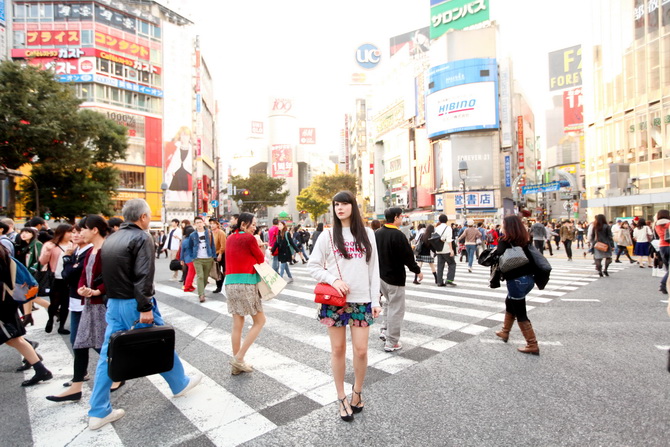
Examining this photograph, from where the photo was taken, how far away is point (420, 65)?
5981 cm

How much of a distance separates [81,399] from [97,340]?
2.05ft

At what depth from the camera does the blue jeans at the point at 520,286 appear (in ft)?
16.6

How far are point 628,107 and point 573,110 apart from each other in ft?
194

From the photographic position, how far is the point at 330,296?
3.28 meters

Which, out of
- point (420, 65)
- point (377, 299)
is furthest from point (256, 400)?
point (420, 65)

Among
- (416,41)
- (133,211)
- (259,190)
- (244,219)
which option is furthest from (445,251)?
(416,41)

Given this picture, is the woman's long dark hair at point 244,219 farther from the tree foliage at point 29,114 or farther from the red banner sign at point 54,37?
the red banner sign at point 54,37

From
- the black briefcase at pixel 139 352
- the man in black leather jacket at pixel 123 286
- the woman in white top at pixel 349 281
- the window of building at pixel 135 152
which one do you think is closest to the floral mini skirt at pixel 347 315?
the woman in white top at pixel 349 281

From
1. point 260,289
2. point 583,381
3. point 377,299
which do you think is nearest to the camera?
point 377,299

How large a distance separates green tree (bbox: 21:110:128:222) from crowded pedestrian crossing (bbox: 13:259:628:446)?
2281 cm

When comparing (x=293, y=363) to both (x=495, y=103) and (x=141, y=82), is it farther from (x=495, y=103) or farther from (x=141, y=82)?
(x=141, y=82)

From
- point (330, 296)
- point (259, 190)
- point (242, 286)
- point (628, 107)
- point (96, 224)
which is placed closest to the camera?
point (330, 296)

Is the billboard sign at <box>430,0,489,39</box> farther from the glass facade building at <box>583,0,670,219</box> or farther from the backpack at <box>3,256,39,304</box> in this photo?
the backpack at <box>3,256,39,304</box>

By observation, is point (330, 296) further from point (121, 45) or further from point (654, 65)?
point (121, 45)
